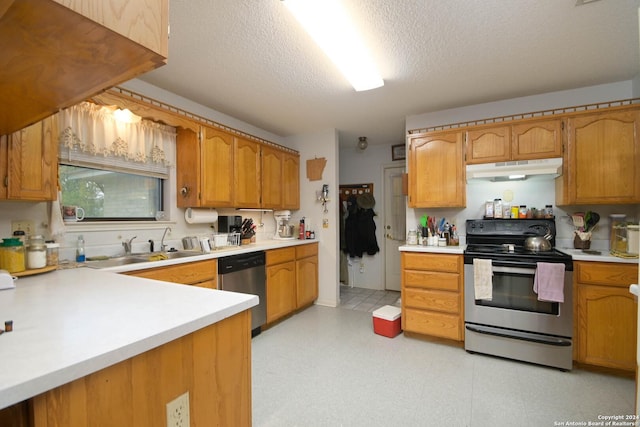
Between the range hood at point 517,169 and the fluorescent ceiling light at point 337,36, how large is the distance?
1243 mm

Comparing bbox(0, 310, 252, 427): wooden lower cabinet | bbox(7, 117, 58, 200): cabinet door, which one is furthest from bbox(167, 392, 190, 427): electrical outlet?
bbox(7, 117, 58, 200): cabinet door

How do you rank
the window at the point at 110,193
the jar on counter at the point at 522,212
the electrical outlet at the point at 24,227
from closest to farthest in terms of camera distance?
the electrical outlet at the point at 24,227, the window at the point at 110,193, the jar on counter at the point at 522,212

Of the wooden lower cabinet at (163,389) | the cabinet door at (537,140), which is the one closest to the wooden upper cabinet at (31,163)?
the wooden lower cabinet at (163,389)

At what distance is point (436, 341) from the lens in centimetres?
277

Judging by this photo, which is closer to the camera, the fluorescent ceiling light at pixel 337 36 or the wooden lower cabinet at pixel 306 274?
the fluorescent ceiling light at pixel 337 36

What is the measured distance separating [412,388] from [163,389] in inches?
71.0

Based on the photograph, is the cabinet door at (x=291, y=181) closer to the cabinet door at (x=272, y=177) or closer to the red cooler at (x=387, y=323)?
the cabinet door at (x=272, y=177)

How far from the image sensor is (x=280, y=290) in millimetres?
3250

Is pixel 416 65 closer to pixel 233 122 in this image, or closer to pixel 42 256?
pixel 233 122

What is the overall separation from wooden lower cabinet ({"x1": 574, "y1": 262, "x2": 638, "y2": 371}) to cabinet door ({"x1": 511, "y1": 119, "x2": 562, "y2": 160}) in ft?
3.31

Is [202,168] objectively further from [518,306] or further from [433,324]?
[518,306]

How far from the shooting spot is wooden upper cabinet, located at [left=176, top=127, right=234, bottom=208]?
2.73 meters

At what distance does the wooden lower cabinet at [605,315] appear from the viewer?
210cm

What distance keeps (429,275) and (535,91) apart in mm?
2076
